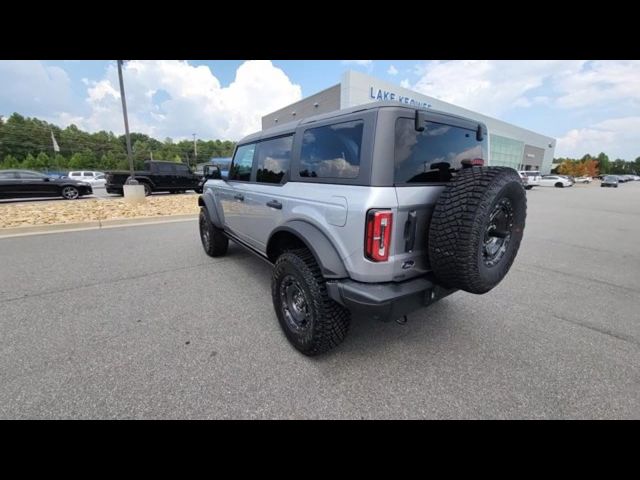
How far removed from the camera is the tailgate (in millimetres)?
1914

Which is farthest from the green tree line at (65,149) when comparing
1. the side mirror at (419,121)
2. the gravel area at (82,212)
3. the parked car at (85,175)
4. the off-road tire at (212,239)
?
the side mirror at (419,121)

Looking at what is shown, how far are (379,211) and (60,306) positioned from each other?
3772mm

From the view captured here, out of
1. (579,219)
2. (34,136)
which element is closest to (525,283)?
(579,219)

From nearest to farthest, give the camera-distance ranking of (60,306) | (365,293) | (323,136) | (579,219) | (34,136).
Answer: (365,293)
(323,136)
(60,306)
(579,219)
(34,136)

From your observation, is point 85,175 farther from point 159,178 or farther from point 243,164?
point 243,164

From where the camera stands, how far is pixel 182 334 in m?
2.68

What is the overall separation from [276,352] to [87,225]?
7.48 metres

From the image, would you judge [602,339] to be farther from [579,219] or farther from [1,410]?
[579,219]

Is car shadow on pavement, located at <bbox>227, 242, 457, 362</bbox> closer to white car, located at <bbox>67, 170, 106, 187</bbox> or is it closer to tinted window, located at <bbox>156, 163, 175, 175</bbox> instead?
tinted window, located at <bbox>156, 163, 175, 175</bbox>

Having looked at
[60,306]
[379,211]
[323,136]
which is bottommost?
[60,306]

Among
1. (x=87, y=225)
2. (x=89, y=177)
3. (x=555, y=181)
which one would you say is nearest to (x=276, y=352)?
(x=87, y=225)

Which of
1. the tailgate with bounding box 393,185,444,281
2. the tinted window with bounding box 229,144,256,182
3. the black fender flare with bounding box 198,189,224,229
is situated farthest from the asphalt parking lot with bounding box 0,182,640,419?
the tinted window with bounding box 229,144,256,182
